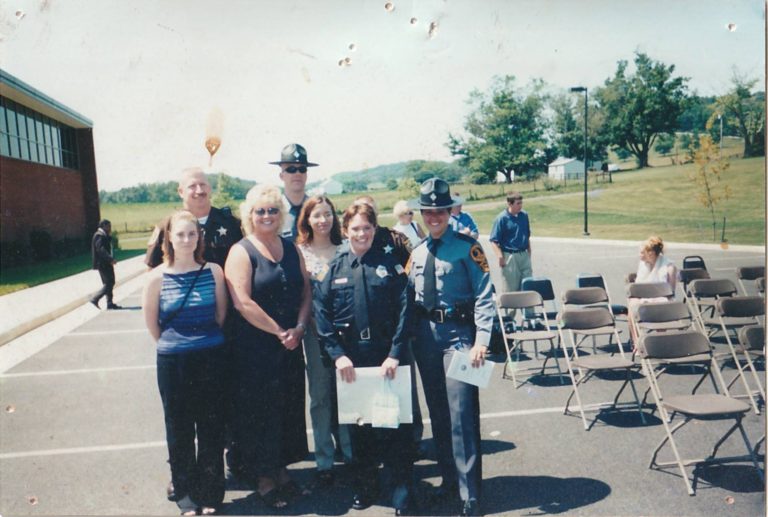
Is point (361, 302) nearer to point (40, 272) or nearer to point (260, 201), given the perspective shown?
point (260, 201)

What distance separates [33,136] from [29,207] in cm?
200

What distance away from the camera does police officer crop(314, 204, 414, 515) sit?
10.6ft

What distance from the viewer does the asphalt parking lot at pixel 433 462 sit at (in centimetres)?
329

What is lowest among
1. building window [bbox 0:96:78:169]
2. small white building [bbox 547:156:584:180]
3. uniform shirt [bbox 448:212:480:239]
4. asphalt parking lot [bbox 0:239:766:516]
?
asphalt parking lot [bbox 0:239:766:516]

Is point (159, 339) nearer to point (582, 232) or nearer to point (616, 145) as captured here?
point (582, 232)

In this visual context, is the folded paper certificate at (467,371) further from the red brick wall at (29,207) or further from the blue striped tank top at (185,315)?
the red brick wall at (29,207)

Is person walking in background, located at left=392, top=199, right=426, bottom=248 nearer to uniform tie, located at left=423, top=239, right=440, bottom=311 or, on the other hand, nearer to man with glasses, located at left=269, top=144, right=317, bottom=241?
man with glasses, located at left=269, top=144, right=317, bottom=241

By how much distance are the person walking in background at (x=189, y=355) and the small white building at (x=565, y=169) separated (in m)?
21.0

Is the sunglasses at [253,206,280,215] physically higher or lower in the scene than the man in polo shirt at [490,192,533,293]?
higher

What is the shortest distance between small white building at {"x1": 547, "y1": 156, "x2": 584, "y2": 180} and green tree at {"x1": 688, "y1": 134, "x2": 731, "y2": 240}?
528 centimetres

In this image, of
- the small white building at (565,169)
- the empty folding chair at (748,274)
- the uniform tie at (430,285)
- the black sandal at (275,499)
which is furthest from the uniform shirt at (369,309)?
the small white building at (565,169)

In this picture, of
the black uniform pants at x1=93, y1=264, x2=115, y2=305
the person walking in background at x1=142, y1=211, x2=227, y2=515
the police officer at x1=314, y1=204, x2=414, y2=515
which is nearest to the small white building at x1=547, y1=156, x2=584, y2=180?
the black uniform pants at x1=93, y1=264, x2=115, y2=305

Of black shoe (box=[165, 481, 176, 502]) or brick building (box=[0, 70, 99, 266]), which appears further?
brick building (box=[0, 70, 99, 266])

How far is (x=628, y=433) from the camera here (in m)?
4.23
